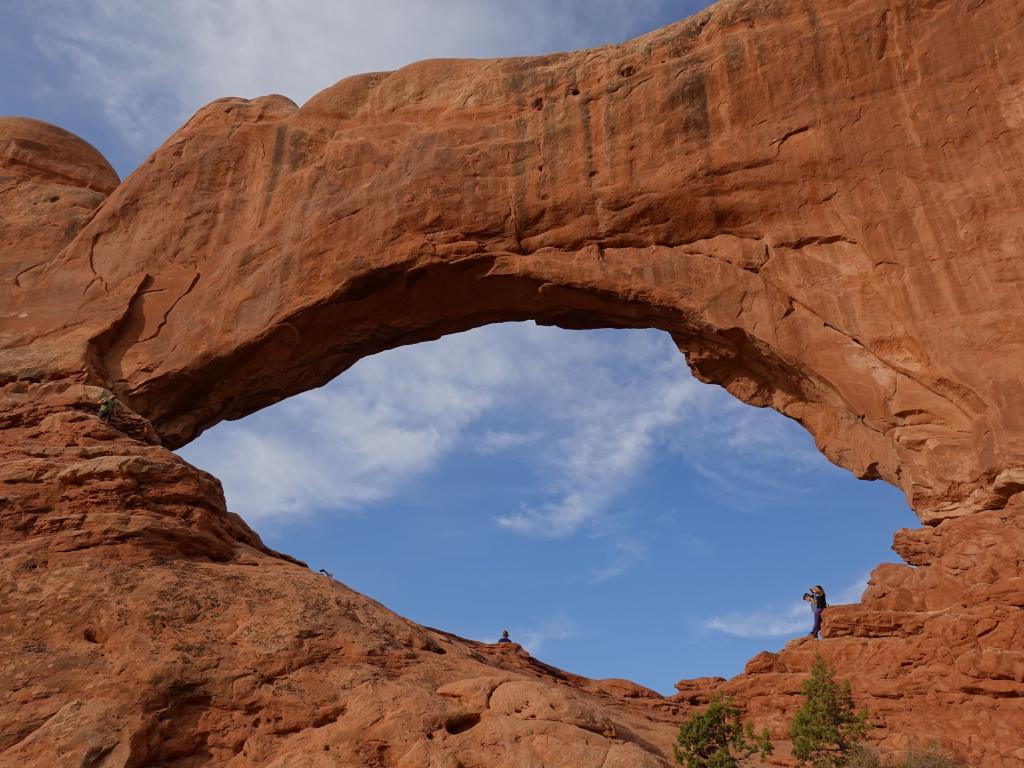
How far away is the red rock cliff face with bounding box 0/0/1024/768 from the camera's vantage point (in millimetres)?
12898

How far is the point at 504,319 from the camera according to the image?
2444 centimetres

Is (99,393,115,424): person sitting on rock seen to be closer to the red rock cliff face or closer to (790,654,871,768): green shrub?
the red rock cliff face

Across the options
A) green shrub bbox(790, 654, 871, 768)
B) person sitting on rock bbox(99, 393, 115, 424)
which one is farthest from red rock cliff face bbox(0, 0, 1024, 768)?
green shrub bbox(790, 654, 871, 768)

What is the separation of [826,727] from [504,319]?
13.4 m

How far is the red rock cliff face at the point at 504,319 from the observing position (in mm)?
12898

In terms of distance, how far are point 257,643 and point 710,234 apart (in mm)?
13759

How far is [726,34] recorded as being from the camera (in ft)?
73.3

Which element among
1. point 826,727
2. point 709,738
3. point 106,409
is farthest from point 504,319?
point 826,727

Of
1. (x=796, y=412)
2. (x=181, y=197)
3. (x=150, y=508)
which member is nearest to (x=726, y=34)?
(x=796, y=412)

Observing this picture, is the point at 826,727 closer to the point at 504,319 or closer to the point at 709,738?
the point at 709,738

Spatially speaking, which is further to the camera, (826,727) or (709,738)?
(826,727)

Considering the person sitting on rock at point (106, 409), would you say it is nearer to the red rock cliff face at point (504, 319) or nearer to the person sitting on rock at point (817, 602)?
the red rock cliff face at point (504, 319)

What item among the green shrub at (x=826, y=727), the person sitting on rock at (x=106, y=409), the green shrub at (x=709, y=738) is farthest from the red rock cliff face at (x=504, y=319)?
the green shrub at (x=826, y=727)

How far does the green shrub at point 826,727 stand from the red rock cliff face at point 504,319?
1.33 meters
